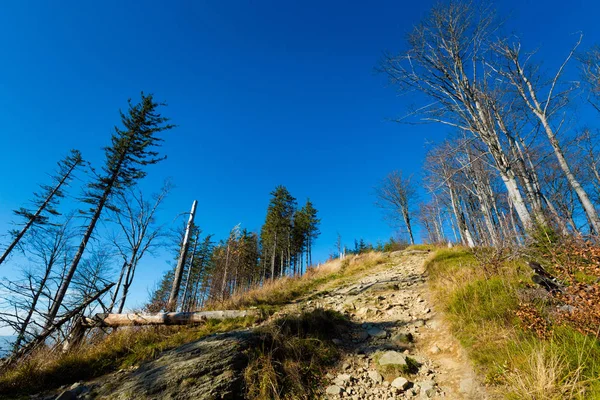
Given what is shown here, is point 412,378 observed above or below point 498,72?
below

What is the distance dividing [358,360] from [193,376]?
2531mm

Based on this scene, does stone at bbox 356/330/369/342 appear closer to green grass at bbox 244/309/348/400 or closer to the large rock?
green grass at bbox 244/309/348/400

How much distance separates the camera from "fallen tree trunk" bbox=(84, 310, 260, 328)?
6.28 m

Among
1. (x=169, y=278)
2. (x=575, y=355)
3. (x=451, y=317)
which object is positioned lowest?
(x=575, y=355)

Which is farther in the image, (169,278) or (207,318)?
(169,278)

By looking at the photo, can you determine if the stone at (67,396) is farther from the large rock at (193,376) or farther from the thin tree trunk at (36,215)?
the thin tree trunk at (36,215)

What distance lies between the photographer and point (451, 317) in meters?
4.32

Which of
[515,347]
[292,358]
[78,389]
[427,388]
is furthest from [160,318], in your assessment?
[515,347]

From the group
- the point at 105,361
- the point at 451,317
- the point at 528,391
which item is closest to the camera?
the point at 528,391

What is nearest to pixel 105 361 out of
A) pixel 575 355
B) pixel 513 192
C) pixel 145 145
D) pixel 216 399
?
pixel 216 399

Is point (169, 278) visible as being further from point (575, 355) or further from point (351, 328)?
point (575, 355)

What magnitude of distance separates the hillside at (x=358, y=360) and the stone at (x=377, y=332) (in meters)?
0.03

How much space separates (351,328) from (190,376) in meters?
3.30

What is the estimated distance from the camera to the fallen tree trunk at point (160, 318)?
6.28m
